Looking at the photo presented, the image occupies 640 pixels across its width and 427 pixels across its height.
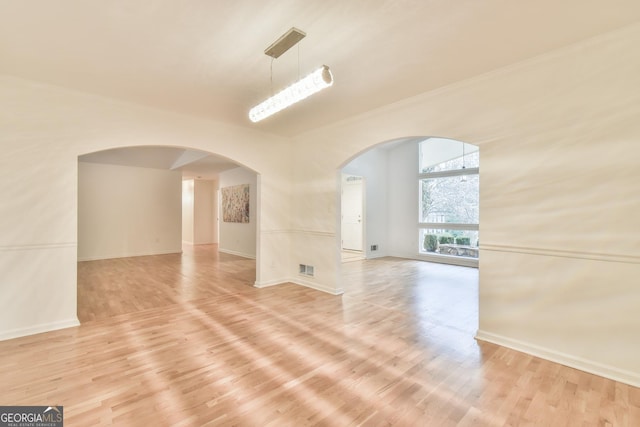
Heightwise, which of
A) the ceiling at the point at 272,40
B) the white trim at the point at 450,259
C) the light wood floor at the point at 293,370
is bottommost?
the light wood floor at the point at 293,370

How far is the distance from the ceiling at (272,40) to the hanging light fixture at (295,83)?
0.07 m

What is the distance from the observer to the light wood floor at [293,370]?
6.03ft

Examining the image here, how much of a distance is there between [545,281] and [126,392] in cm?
359

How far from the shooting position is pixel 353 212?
8703 mm

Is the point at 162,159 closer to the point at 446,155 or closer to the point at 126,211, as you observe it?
the point at 126,211

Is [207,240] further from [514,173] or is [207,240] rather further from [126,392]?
[514,173]

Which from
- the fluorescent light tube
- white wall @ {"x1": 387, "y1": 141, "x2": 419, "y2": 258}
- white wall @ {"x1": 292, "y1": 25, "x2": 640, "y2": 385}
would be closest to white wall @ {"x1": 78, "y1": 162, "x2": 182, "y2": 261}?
white wall @ {"x1": 387, "y1": 141, "x2": 419, "y2": 258}

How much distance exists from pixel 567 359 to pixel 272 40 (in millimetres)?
3718

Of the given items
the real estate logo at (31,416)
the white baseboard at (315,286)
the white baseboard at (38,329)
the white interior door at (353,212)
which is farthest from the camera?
the white interior door at (353,212)

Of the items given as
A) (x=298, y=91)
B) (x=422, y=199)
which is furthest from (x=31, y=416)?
(x=422, y=199)

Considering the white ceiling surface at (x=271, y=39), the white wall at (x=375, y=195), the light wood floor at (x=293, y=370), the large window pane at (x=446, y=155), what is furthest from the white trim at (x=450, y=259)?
the white ceiling surface at (x=271, y=39)

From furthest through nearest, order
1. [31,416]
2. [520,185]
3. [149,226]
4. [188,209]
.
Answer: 1. [188,209]
2. [149,226]
3. [520,185]
4. [31,416]

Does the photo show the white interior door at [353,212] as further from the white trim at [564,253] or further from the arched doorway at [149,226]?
the white trim at [564,253]

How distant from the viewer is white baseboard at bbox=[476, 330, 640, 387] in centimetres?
219
